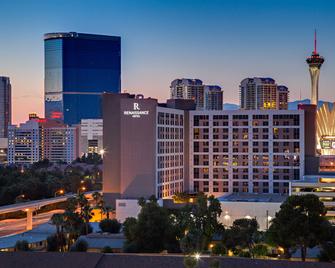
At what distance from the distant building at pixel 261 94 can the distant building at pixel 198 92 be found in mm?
8887

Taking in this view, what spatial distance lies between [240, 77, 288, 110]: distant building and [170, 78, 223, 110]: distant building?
889 cm

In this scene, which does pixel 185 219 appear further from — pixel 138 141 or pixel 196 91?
pixel 196 91

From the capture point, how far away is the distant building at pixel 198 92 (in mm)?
174250

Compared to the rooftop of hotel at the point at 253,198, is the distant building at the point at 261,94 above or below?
above

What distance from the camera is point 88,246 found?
54062 millimetres

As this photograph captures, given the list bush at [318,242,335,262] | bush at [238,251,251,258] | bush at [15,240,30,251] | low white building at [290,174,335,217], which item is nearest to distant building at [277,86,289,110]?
low white building at [290,174,335,217]

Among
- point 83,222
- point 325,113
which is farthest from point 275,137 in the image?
point 325,113

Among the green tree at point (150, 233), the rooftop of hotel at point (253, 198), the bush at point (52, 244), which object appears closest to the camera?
the green tree at point (150, 233)

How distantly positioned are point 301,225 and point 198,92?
442 feet

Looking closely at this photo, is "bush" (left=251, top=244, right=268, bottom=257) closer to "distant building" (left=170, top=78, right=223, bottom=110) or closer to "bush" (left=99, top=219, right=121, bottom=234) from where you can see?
"bush" (left=99, top=219, right=121, bottom=234)

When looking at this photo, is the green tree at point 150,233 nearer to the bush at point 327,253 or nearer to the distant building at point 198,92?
the bush at point 327,253

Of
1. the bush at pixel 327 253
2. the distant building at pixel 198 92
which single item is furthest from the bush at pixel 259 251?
the distant building at pixel 198 92

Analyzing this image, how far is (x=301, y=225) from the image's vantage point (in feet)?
150

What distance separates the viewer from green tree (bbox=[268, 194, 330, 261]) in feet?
150
